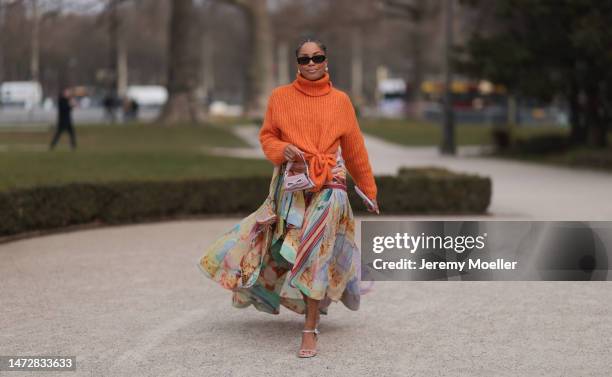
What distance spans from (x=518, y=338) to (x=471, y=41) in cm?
2200

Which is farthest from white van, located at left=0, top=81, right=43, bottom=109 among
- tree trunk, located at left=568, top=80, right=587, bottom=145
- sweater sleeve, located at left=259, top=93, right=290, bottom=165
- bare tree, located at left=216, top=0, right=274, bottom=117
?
sweater sleeve, located at left=259, top=93, right=290, bottom=165

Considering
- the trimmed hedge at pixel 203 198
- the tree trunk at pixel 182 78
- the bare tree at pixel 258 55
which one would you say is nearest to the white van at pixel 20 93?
the bare tree at pixel 258 55

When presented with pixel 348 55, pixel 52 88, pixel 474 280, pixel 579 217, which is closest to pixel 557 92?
pixel 579 217

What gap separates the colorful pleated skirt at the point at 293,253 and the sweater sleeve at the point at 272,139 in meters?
0.16

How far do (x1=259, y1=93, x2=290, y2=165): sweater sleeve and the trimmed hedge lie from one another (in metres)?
6.72

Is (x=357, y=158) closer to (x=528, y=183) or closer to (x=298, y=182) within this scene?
(x=298, y=182)

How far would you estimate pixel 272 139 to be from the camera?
21.8ft

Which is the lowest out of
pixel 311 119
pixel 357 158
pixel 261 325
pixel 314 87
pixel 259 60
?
pixel 261 325

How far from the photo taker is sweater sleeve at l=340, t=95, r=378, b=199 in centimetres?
673

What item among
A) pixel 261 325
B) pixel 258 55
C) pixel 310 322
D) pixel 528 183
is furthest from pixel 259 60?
pixel 310 322

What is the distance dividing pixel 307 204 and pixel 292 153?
0.34m

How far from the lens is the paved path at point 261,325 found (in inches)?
248

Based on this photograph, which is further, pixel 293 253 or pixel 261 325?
pixel 261 325

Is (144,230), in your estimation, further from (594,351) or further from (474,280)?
(594,351)
